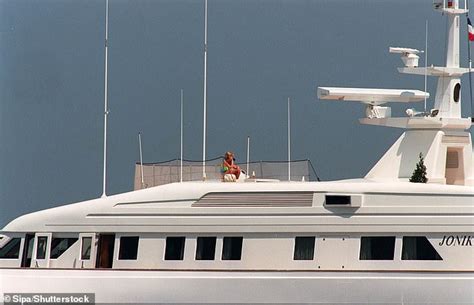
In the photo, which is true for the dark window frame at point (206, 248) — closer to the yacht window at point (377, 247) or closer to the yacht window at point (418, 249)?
the yacht window at point (377, 247)

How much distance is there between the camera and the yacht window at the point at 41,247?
21469 millimetres

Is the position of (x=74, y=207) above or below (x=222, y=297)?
above

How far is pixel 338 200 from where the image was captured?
20.6m

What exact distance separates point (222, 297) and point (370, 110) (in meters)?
5.20

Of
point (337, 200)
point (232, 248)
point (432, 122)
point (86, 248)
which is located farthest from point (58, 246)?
point (432, 122)

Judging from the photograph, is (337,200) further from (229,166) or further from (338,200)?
(229,166)

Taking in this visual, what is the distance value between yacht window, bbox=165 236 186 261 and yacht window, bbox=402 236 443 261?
12.6ft

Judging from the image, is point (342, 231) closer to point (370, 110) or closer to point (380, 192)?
point (380, 192)

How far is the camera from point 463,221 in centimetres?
2050

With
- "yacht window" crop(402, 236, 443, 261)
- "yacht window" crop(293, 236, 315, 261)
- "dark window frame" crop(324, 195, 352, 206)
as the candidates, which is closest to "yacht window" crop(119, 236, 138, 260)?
"yacht window" crop(293, 236, 315, 261)

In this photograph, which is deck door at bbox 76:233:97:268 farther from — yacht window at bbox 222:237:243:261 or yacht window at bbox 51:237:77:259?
yacht window at bbox 222:237:243:261

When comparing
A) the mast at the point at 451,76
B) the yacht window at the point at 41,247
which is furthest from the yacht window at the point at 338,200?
the yacht window at the point at 41,247

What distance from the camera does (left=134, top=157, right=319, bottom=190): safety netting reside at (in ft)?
75.5

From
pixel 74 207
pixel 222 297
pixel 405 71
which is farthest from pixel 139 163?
pixel 405 71
